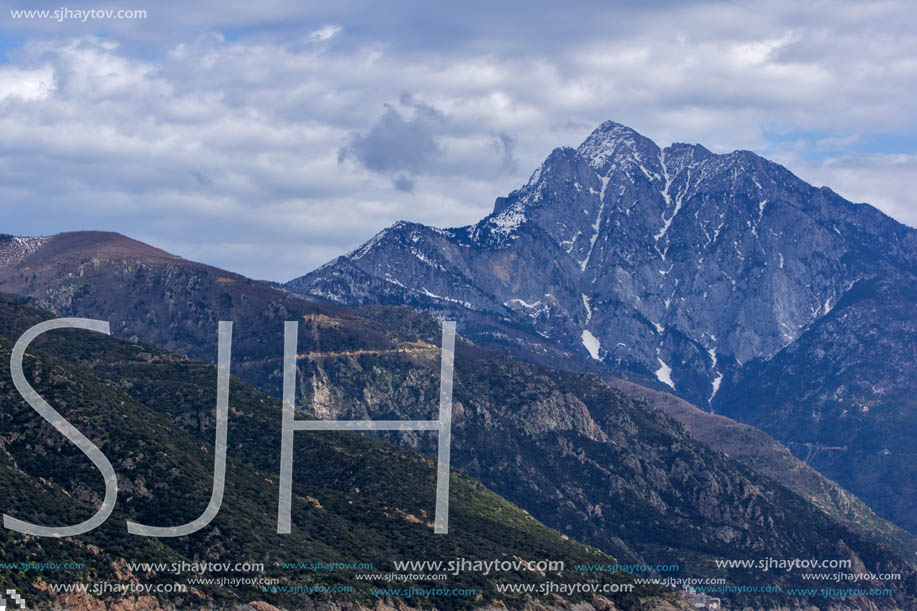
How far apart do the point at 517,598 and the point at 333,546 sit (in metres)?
25.9

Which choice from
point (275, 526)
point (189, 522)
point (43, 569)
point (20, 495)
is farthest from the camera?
point (275, 526)

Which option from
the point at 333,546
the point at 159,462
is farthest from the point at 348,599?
the point at 159,462

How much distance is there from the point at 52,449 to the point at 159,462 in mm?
14092

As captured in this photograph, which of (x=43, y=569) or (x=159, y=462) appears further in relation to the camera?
(x=159, y=462)

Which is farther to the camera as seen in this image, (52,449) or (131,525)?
A: (52,449)

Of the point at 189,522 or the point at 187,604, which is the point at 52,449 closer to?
the point at 189,522

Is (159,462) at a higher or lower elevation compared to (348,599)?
higher

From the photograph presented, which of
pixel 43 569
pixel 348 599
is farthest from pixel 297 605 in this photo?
pixel 43 569

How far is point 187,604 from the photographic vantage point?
160 metres

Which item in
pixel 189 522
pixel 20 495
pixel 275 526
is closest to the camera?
pixel 20 495

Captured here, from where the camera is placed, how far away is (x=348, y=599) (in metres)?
176

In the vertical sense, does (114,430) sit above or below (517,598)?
above

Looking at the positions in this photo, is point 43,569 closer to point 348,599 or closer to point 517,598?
point 348,599

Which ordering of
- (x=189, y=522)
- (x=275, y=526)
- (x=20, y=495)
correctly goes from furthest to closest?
1. (x=275, y=526)
2. (x=189, y=522)
3. (x=20, y=495)
